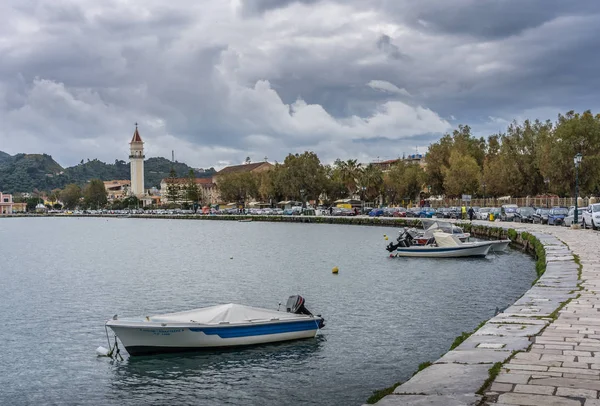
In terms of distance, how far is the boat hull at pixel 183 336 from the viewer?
19.0 m

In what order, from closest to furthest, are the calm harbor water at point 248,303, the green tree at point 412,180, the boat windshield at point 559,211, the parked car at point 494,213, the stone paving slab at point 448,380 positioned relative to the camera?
1. the stone paving slab at point 448,380
2. the calm harbor water at point 248,303
3. the boat windshield at point 559,211
4. the parked car at point 494,213
5. the green tree at point 412,180

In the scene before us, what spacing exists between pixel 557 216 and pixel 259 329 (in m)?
49.7

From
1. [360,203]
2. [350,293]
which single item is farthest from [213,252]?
[360,203]

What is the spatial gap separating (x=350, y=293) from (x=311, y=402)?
16.6 metres

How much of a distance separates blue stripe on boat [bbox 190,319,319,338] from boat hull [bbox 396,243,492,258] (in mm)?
26662

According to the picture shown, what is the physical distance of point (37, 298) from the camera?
3281cm

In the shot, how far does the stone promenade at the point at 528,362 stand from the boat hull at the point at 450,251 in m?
25.7

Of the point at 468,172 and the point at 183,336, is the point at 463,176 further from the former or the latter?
the point at 183,336

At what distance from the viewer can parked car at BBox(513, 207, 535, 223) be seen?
233 feet

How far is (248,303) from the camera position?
29.3 meters

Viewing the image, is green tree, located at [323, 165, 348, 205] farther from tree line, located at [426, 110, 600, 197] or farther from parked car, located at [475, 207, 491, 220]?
parked car, located at [475, 207, 491, 220]

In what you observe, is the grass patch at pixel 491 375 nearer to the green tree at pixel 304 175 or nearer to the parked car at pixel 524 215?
the parked car at pixel 524 215

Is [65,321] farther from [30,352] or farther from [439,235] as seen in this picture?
[439,235]

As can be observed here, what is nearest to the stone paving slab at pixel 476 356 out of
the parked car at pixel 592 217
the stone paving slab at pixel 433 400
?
the stone paving slab at pixel 433 400
